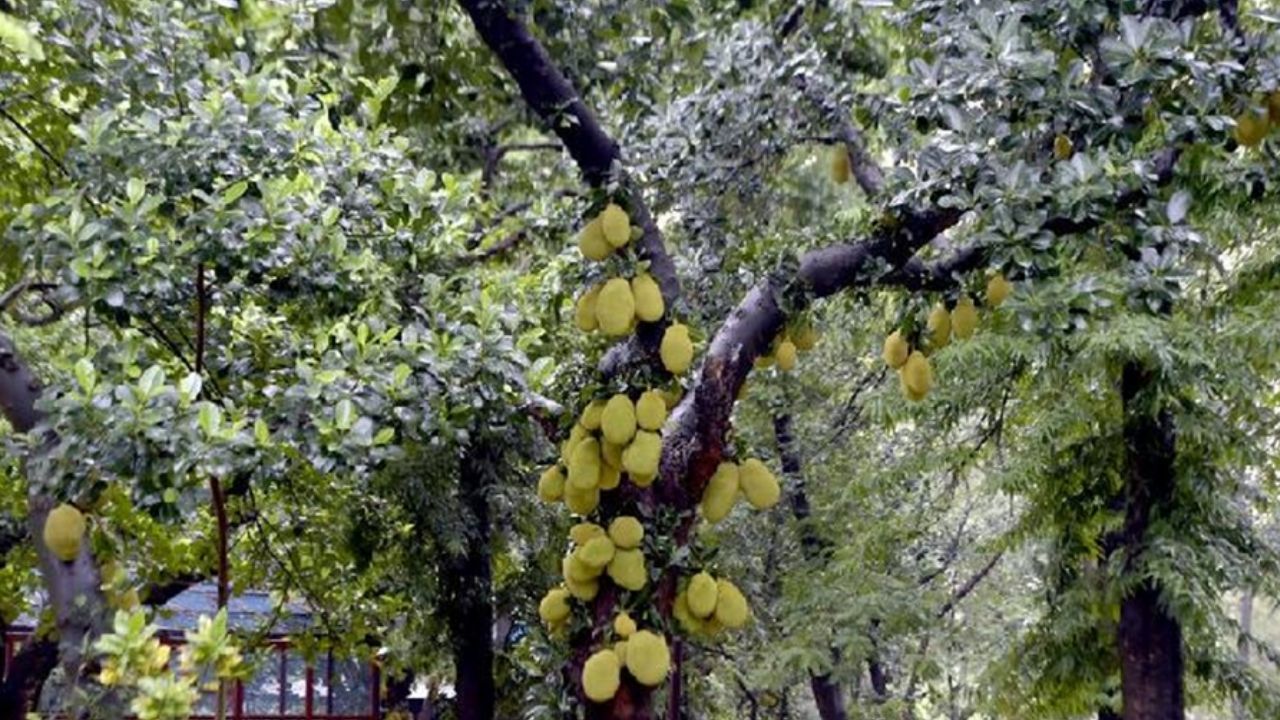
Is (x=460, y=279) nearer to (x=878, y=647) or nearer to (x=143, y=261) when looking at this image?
(x=143, y=261)

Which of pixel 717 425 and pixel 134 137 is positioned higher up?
pixel 134 137

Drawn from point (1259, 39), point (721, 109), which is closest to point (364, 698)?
point (721, 109)

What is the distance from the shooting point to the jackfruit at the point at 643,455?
2559 millimetres

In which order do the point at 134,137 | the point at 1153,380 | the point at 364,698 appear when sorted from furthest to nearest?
the point at 364,698 < the point at 1153,380 < the point at 134,137

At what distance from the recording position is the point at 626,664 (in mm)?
2520

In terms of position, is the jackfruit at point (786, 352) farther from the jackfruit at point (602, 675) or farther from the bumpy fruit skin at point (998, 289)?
the jackfruit at point (602, 675)

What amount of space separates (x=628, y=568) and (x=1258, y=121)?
5.01ft

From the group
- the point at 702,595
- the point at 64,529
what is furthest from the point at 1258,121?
the point at 64,529

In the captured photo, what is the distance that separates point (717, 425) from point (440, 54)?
131 cm

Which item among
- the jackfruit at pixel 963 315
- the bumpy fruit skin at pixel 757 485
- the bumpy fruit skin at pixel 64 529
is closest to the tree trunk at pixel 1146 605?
the jackfruit at pixel 963 315

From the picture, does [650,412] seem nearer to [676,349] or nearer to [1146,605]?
[676,349]

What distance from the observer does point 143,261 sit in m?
2.72

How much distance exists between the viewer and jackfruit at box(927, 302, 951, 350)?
3072 mm

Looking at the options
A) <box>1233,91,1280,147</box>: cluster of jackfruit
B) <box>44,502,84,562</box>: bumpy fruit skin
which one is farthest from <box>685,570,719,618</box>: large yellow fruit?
<box>1233,91,1280,147</box>: cluster of jackfruit
